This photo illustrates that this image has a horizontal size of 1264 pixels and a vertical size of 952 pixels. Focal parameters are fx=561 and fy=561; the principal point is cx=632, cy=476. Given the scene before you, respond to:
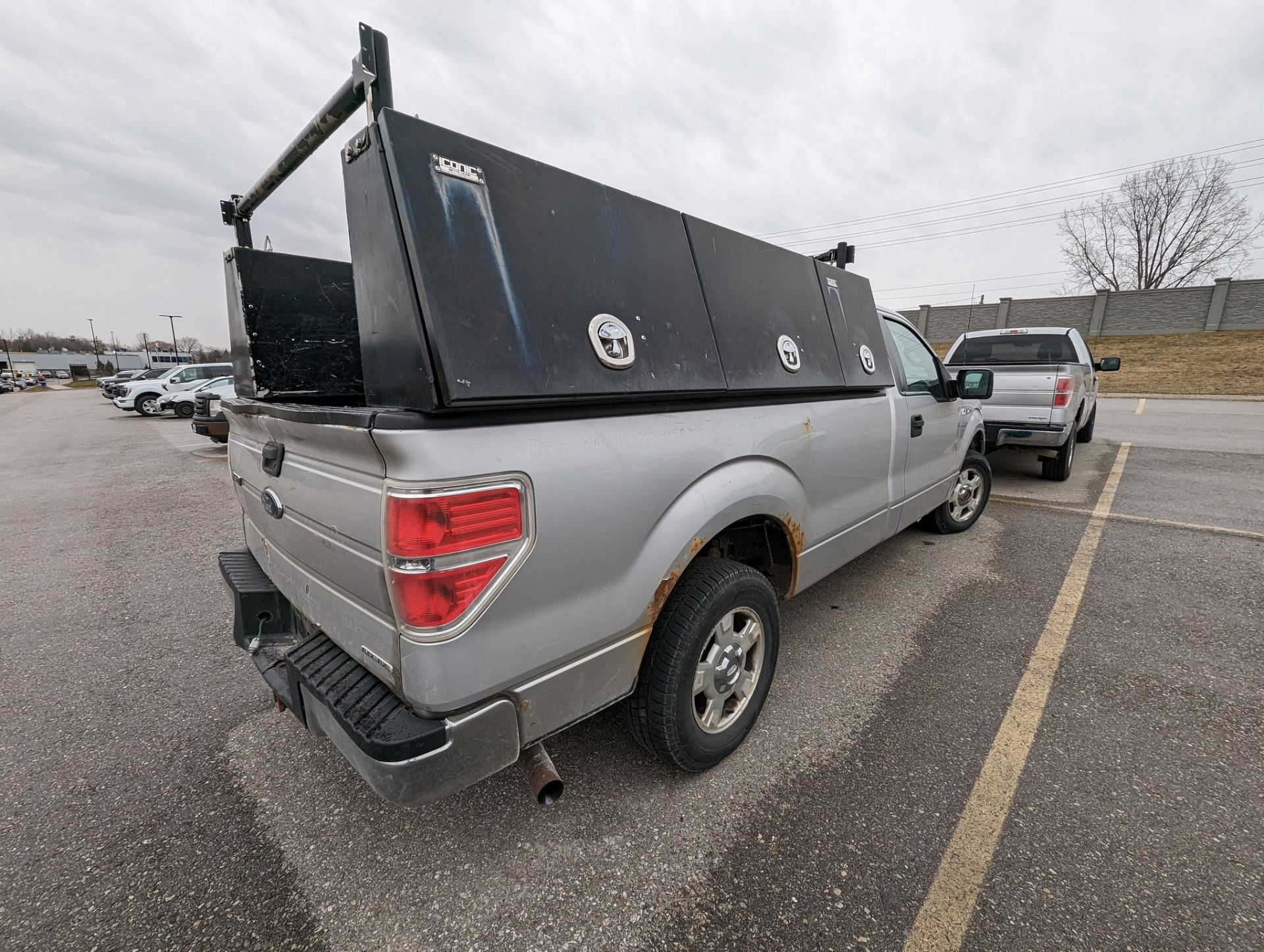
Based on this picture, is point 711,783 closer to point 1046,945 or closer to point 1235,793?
point 1046,945

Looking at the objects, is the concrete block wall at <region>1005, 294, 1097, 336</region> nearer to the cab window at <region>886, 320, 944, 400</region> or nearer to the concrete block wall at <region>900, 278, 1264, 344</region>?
the concrete block wall at <region>900, 278, 1264, 344</region>

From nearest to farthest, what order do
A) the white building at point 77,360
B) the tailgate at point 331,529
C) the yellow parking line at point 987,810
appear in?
the tailgate at point 331,529
the yellow parking line at point 987,810
the white building at point 77,360

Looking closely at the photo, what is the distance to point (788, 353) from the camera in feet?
8.09

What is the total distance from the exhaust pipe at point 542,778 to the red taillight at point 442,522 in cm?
74

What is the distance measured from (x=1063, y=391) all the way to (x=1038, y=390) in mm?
228

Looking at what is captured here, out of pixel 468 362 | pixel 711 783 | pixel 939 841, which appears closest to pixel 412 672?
pixel 468 362

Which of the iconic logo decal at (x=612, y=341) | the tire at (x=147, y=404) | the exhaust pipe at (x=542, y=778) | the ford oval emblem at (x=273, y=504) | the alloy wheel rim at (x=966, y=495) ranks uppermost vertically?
the iconic logo decal at (x=612, y=341)

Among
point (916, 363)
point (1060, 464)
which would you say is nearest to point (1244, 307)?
point (1060, 464)

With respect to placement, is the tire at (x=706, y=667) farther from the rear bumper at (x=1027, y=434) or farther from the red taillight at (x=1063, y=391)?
the red taillight at (x=1063, y=391)

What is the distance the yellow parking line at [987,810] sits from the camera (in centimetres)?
159

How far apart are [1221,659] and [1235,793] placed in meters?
1.28

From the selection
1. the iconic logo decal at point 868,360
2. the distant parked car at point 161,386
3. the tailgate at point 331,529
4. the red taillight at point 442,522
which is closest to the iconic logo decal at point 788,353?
the iconic logo decal at point 868,360

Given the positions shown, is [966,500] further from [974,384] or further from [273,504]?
[273,504]

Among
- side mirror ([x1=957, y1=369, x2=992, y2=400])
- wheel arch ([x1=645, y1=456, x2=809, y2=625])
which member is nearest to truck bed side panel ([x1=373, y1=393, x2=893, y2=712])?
wheel arch ([x1=645, y1=456, x2=809, y2=625])
